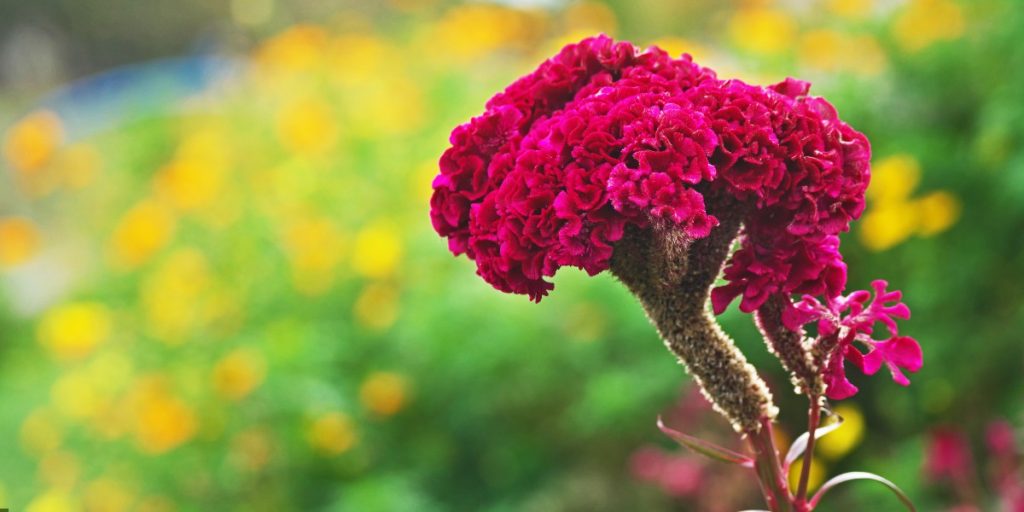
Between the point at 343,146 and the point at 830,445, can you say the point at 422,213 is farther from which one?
the point at 830,445

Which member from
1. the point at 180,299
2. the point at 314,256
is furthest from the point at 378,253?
the point at 180,299

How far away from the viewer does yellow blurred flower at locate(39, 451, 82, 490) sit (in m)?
3.78

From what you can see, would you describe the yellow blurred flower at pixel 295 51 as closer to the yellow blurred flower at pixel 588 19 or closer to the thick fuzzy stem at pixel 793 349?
the yellow blurred flower at pixel 588 19

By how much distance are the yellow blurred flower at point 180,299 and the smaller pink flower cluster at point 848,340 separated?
3001mm

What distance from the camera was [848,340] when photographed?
1.18 m

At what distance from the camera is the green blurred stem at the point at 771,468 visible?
1.21 m

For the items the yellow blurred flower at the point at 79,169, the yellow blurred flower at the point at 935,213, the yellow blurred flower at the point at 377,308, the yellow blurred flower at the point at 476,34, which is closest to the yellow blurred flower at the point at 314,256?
the yellow blurred flower at the point at 377,308

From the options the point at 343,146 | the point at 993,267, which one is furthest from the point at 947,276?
the point at 343,146

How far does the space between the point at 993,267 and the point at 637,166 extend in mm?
2211

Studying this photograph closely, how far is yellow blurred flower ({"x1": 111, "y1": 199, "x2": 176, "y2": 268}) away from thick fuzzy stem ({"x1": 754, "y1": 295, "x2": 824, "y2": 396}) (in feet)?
12.1

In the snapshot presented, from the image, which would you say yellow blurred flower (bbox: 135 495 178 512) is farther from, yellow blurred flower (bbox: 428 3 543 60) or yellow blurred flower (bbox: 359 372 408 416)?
yellow blurred flower (bbox: 428 3 543 60)

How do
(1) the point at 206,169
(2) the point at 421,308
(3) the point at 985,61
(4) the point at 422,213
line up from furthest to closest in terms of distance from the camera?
(1) the point at 206,169, (4) the point at 422,213, (2) the point at 421,308, (3) the point at 985,61

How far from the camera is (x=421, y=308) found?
3.51 meters

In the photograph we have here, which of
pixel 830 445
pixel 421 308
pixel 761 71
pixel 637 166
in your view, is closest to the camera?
pixel 637 166
